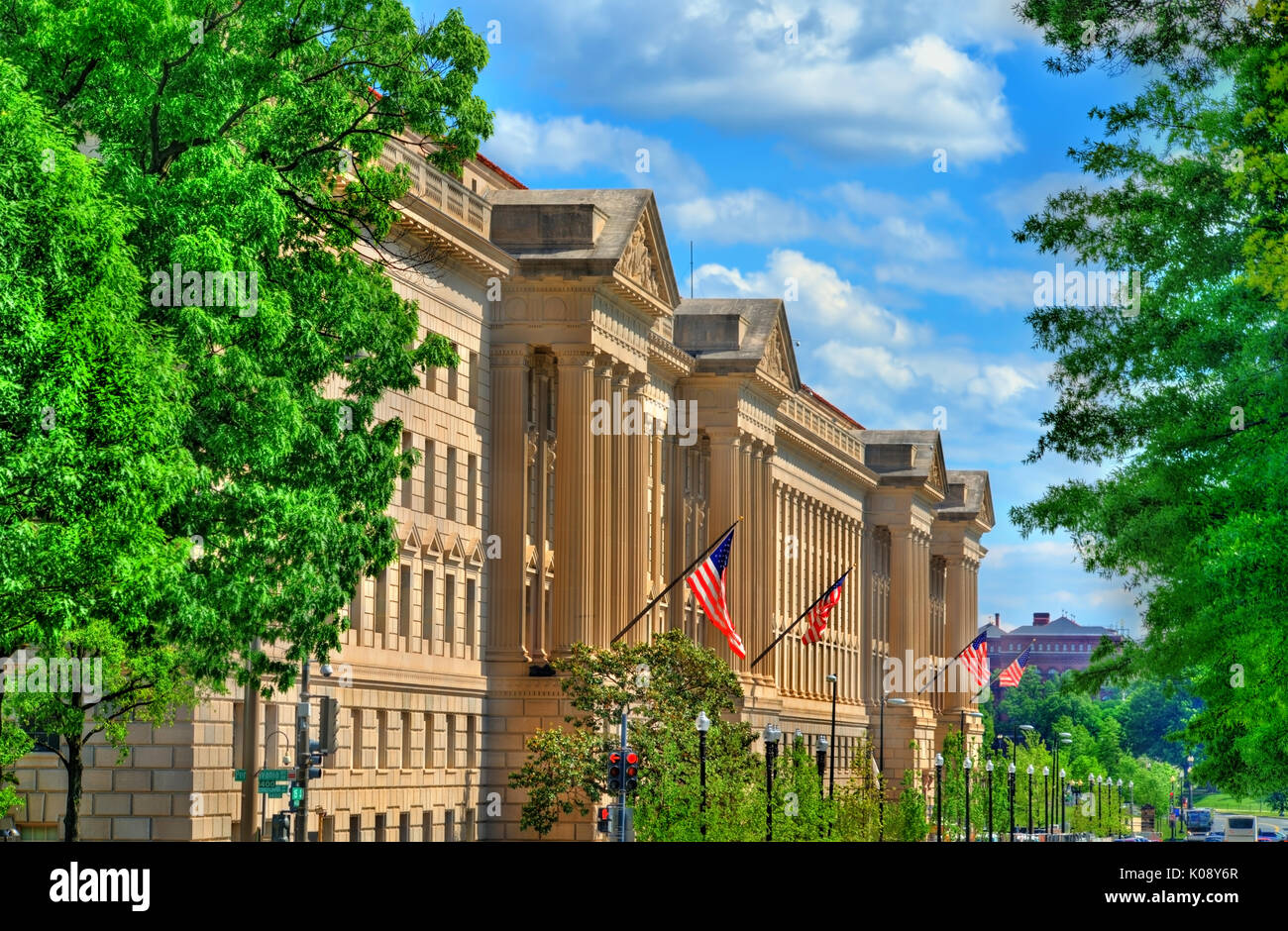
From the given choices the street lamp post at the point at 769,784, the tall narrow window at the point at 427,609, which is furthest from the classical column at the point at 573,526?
the street lamp post at the point at 769,784

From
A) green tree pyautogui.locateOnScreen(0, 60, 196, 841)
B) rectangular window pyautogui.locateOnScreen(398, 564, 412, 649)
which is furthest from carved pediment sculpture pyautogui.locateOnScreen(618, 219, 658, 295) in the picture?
green tree pyautogui.locateOnScreen(0, 60, 196, 841)

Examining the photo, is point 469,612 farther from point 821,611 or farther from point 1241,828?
point 1241,828

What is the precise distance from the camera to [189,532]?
3319 cm

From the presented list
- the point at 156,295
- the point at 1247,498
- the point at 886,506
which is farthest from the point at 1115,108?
the point at 886,506

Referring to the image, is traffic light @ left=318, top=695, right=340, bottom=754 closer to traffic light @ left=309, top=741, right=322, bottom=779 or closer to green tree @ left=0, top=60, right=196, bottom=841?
traffic light @ left=309, top=741, right=322, bottom=779

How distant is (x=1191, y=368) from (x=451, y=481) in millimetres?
39062

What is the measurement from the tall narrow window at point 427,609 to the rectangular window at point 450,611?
1.66m

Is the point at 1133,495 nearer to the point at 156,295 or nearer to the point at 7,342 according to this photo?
the point at 156,295

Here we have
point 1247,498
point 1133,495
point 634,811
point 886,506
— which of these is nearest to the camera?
point 1247,498

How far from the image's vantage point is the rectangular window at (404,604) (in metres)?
69.6

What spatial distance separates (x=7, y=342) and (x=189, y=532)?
5.94 m

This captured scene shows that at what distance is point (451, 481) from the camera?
243 feet

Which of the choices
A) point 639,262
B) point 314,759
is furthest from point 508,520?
point 314,759

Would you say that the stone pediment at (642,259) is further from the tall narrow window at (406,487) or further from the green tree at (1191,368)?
the green tree at (1191,368)
